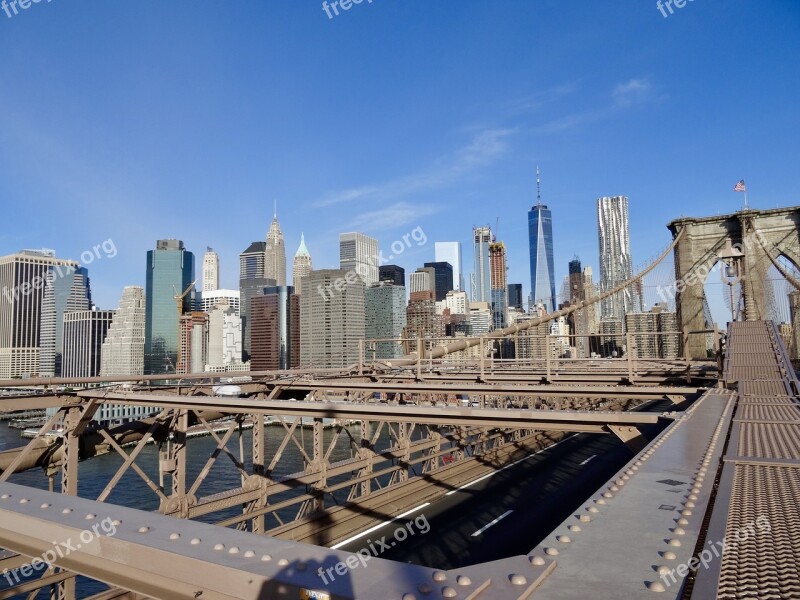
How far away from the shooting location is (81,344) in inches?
6526

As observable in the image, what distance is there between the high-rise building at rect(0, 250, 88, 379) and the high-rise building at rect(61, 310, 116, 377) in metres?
8.85

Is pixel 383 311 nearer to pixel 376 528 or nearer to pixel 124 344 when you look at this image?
pixel 124 344

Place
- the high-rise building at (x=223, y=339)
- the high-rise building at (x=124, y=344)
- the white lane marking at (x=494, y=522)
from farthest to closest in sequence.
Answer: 1. the high-rise building at (x=223, y=339)
2. the high-rise building at (x=124, y=344)
3. the white lane marking at (x=494, y=522)

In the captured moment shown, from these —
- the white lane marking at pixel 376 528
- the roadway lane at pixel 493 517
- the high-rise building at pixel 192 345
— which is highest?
the high-rise building at pixel 192 345

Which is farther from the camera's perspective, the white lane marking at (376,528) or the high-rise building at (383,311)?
the high-rise building at (383,311)

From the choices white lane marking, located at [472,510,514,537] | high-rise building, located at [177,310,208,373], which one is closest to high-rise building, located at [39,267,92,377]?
high-rise building, located at [177,310,208,373]

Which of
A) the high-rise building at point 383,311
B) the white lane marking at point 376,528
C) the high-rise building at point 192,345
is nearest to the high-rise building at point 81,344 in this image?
the high-rise building at point 192,345

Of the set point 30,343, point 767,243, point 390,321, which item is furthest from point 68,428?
point 30,343

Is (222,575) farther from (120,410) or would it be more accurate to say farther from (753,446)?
(120,410)

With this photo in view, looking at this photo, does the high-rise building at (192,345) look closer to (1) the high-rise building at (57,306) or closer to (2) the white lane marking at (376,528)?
(1) the high-rise building at (57,306)

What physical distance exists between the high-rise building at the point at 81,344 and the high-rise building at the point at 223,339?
35.9m

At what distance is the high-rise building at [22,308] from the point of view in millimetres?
156875

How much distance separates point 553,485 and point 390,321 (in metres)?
136

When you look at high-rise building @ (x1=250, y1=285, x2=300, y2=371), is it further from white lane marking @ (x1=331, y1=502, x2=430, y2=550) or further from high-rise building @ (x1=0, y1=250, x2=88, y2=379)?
white lane marking @ (x1=331, y1=502, x2=430, y2=550)
